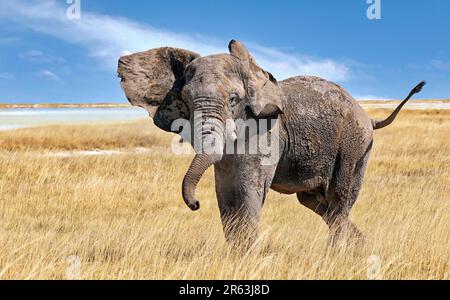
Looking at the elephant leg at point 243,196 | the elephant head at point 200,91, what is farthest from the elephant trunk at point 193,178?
the elephant leg at point 243,196

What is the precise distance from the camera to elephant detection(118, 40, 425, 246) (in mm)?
4965

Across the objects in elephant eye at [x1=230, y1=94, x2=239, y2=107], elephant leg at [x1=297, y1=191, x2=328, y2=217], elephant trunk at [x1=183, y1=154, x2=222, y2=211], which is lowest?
elephant leg at [x1=297, y1=191, x2=328, y2=217]

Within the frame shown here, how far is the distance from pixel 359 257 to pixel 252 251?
54.4 inches

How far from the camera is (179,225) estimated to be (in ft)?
26.1

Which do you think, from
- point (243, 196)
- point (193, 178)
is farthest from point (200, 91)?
point (243, 196)

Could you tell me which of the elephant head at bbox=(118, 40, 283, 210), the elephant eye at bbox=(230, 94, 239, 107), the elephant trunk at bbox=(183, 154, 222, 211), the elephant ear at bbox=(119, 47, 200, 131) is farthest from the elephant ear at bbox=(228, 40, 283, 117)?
the elephant trunk at bbox=(183, 154, 222, 211)

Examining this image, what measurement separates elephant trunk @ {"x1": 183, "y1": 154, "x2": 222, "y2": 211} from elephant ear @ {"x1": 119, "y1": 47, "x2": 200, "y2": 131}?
3.07ft

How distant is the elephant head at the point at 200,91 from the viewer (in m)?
4.79

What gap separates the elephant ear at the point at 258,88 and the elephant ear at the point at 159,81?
51 centimetres

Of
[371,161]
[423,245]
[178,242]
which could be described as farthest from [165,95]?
[371,161]

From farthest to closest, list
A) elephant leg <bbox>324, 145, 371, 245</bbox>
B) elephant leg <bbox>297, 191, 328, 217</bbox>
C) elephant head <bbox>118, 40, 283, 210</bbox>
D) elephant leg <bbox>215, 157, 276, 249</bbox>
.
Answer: elephant leg <bbox>297, 191, 328, 217</bbox> < elephant leg <bbox>324, 145, 371, 245</bbox> < elephant leg <bbox>215, 157, 276, 249</bbox> < elephant head <bbox>118, 40, 283, 210</bbox>

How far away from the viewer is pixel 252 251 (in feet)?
17.5

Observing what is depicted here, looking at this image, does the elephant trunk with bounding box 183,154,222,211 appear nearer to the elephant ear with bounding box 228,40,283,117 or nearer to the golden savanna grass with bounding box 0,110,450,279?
the golden savanna grass with bounding box 0,110,450,279

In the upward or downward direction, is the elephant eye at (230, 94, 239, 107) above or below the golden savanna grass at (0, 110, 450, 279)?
above
